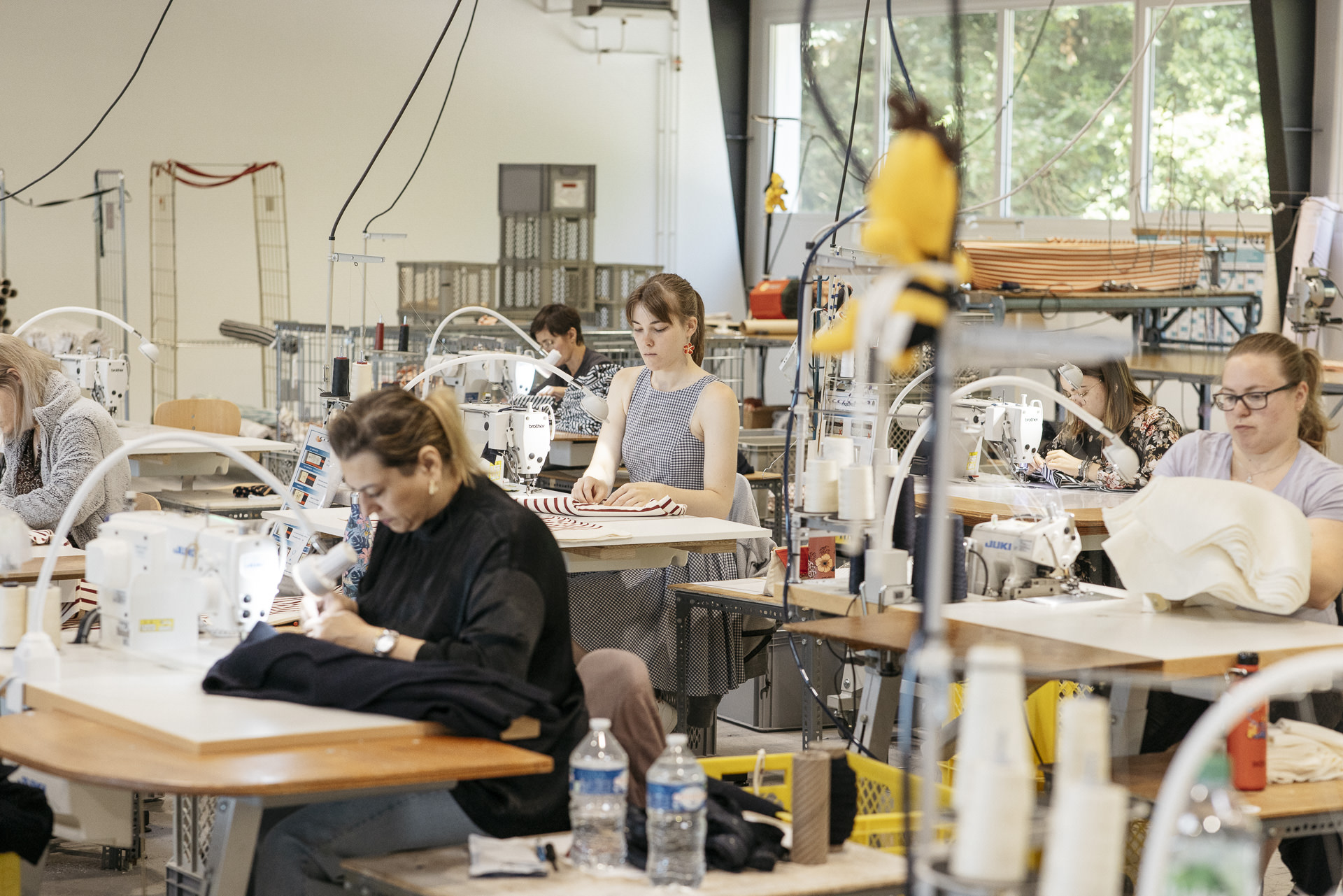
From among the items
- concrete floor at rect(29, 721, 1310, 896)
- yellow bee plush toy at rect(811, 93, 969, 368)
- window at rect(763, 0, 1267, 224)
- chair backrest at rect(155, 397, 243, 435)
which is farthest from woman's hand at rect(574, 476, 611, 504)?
window at rect(763, 0, 1267, 224)

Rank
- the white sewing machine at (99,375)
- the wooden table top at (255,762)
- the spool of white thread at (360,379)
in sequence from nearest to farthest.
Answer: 1. the wooden table top at (255,762)
2. the spool of white thread at (360,379)
3. the white sewing machine at (99,375)

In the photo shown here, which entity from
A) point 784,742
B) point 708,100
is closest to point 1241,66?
point 708,100

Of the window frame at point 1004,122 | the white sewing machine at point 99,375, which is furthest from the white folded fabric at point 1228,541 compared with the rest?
the window frame at point 1004,122

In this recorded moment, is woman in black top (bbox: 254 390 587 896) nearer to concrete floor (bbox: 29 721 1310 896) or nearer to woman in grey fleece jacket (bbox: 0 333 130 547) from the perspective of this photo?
concrete floor (bbox: 29 721 1310 896)

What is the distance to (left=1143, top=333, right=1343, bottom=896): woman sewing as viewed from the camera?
2922mm

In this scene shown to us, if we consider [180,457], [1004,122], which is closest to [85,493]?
[180,457]

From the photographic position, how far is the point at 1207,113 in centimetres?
942

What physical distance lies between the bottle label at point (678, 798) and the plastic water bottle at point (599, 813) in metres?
0.07

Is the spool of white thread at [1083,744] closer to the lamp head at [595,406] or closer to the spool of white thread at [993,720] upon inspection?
the spool of white thread at [993,720]

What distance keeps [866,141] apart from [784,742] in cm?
786

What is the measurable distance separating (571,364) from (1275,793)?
446cm

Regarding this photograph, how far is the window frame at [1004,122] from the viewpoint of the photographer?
31.5ft

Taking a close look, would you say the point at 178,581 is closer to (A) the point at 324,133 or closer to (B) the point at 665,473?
(B) the point at 665,473

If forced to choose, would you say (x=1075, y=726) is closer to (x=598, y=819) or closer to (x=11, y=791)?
(x=598, y=819)
